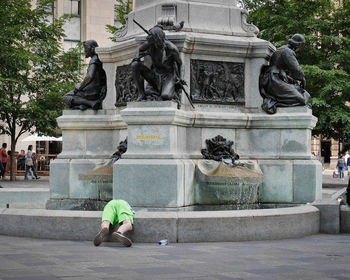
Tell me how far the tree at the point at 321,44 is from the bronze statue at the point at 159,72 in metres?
18.2

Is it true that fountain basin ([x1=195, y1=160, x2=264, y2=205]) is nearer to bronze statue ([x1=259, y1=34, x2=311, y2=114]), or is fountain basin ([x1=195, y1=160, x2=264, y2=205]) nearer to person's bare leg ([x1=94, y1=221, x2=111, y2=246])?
bronze statue ([x1=259, y1=34, x2=311, y2=114])

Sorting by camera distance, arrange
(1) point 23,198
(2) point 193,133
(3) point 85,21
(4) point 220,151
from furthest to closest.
A: (3) point 85,21 < (1) point 23,198 < (4) point 220,151 < (2) point 193,133

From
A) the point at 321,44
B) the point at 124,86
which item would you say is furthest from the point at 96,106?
the point at 321,44

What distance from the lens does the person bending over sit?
9469 mm

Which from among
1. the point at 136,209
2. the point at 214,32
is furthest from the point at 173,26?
the point at 136,209

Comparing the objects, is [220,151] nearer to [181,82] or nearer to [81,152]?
[181,82]

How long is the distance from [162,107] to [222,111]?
191 cm

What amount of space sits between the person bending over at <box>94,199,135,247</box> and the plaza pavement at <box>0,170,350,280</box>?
12cm

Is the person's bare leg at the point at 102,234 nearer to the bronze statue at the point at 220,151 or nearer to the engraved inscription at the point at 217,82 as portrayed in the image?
the bronze statue at the point at 220,151

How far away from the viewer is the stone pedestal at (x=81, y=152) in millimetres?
13797

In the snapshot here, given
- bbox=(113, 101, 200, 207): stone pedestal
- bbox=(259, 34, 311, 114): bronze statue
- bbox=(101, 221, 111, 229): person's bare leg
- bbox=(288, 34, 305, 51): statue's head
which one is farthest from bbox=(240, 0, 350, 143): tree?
bbox=(101, 221, 111, 229): person's bare leg

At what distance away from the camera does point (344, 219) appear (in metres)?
11.8

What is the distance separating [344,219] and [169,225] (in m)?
3.54

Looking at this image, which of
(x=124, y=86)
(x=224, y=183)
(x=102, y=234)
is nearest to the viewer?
(x=102, y=234)
